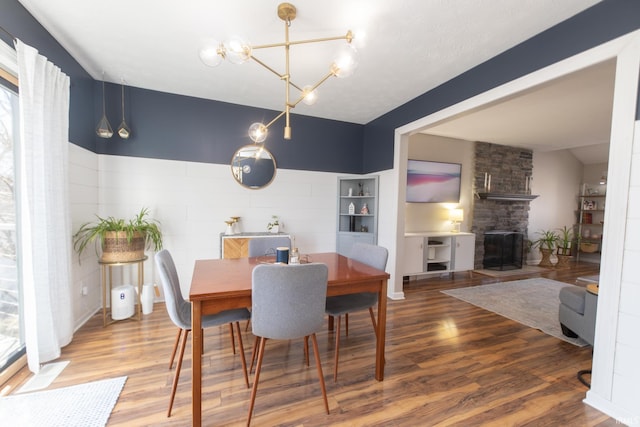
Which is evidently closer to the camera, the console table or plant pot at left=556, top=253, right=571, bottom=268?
the console table

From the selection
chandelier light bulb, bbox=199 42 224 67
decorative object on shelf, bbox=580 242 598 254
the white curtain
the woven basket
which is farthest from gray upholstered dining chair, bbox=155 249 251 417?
decorative object on shelf, bbox=580 242 598 254

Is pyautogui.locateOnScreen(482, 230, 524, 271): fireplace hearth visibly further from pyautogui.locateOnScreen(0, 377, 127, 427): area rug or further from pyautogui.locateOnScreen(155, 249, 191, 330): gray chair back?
pyautogui.locateOnScreen(0, 377, 127, 427): area rug

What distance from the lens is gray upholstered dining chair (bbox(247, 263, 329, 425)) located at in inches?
55.4

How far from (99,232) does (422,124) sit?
12.2 ft

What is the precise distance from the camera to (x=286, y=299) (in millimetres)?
1453

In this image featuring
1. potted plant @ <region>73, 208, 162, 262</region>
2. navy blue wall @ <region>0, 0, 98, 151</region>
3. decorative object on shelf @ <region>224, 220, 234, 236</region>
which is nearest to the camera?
navy blue wall @ <region>0, 0, 98, 151</region>

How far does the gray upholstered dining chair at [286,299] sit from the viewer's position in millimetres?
1406

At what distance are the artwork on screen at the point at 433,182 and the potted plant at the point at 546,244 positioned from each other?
257 cm

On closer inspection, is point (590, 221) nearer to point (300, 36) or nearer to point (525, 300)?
point (525, 300)

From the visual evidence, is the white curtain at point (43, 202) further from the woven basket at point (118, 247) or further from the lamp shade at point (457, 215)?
the lamp shade at point (457, 215)

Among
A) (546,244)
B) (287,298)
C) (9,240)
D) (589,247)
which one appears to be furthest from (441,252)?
(9,240)

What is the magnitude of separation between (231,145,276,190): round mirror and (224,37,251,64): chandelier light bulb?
211 cm

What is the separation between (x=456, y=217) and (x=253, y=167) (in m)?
3.83

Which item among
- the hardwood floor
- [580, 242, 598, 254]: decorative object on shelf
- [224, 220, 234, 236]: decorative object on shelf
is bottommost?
the hardwood floor
